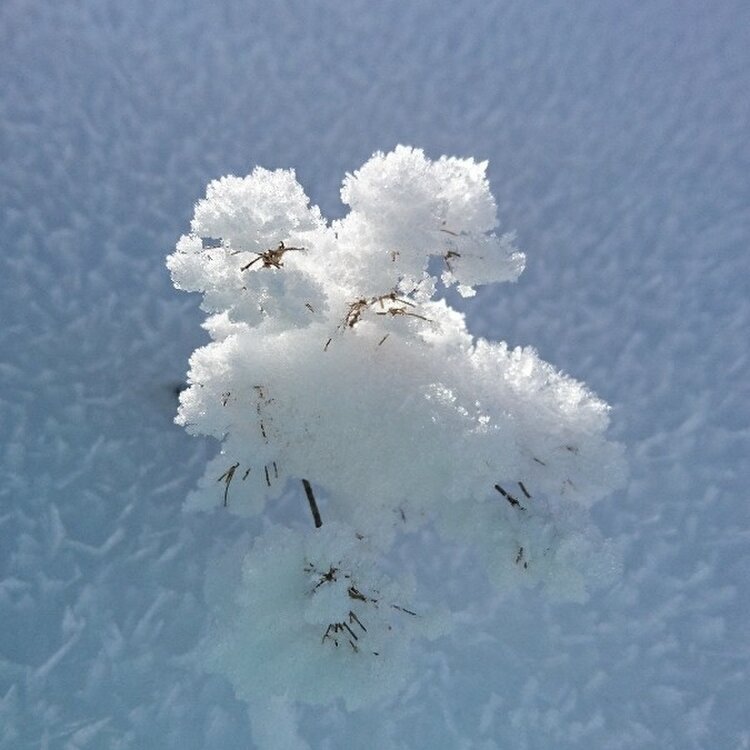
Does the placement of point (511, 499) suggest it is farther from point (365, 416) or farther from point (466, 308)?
point (466, 308)

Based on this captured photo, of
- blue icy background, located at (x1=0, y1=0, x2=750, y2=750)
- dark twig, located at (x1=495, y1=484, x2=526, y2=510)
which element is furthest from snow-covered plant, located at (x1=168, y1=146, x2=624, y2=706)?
blue icy background, located at (x1=0, y1=0, x2=750, y2=750)

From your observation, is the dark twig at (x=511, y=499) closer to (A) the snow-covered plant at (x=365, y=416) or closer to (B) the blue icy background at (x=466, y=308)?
(A) the snow-covered plant at (x=365, y=416)

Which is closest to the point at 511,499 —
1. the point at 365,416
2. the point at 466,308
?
the point at 365,416

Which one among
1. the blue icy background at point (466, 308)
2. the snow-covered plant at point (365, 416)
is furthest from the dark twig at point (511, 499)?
the blue icy background at point (466, 308)

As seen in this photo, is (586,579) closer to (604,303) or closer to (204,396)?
(204,396)

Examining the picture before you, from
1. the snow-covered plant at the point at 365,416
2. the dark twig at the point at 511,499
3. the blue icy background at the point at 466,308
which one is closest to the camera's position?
the snow-covered plant at the point at 365,416

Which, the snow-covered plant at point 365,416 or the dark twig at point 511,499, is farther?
the dark twig at point 511,499

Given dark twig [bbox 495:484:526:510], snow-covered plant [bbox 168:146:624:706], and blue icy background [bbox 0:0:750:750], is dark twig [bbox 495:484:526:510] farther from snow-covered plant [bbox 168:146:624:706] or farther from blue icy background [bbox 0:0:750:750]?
blue icy background [bbox 0:0:750:750]
